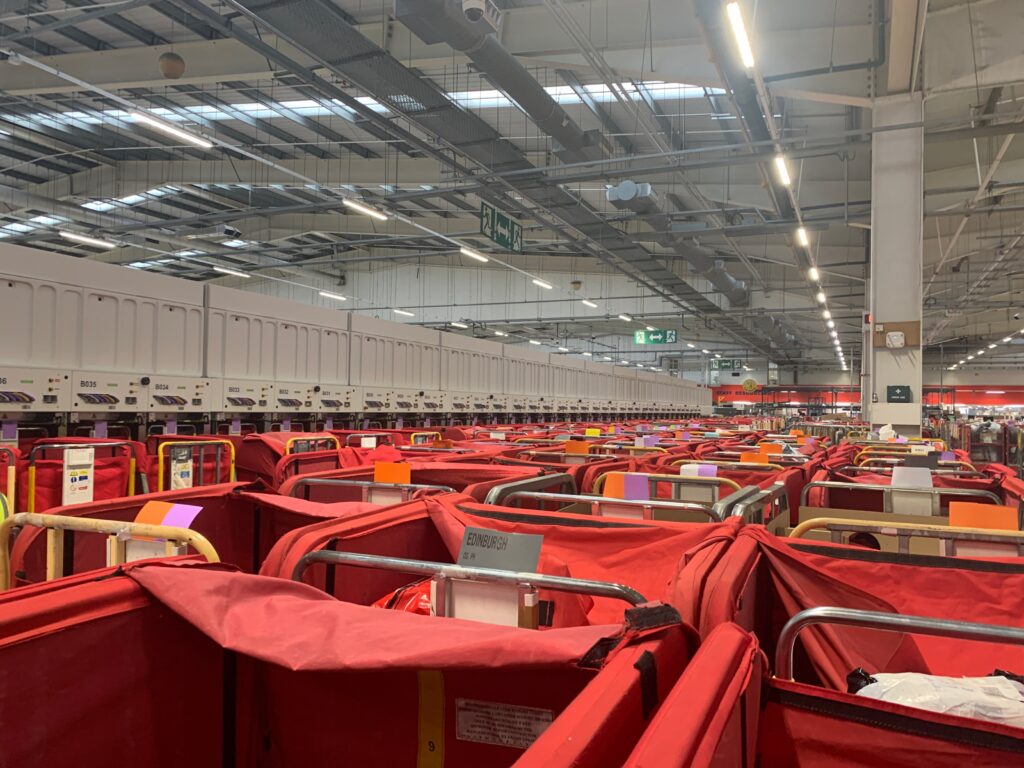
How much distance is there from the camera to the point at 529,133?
49.4ft

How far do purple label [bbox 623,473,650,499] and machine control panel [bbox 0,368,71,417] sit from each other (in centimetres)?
693

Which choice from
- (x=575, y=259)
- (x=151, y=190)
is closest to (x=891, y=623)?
(x=151, y=190)

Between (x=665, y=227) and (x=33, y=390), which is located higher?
(x=665, y=227)

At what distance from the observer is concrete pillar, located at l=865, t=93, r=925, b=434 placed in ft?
36.2

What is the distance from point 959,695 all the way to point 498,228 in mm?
13586

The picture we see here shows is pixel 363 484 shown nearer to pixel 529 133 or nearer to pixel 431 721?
pixel 431 721

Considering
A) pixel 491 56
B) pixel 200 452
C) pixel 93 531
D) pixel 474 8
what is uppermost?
pixel 491 56

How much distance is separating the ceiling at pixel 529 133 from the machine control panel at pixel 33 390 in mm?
3992

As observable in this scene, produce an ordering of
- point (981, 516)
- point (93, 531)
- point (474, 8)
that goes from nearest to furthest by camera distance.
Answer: point (93, 531) → point (981, 516) → point (474, 8)

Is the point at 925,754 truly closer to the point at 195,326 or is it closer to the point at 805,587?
the point at 805,587

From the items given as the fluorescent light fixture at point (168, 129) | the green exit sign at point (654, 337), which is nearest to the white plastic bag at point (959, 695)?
the fluorescent light fixture at point (168, 129)

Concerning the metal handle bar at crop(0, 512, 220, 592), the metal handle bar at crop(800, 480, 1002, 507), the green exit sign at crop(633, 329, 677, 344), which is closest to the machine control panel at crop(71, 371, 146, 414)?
the metal handle bar at crop(0, 512, 220, 592)

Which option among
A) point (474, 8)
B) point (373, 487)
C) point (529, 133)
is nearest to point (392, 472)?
point (373, 487)

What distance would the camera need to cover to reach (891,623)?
5.03ft
